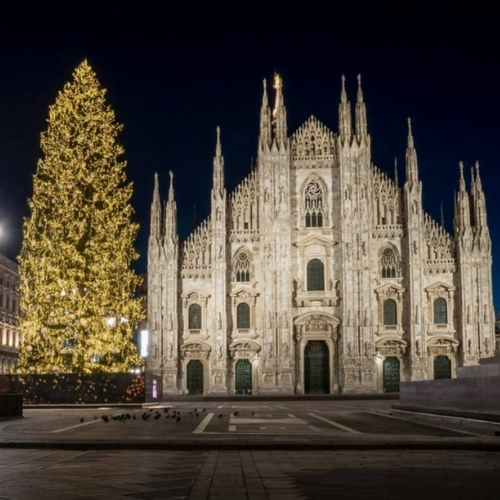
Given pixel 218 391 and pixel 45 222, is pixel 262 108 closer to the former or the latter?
pixel 218 391

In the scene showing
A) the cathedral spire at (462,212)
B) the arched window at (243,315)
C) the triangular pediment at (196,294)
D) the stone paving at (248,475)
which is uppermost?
the cathedral spire at (462,212)

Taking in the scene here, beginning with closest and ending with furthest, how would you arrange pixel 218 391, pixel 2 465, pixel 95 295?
pixel 2 465, pixel 95 295, pixel 218 391

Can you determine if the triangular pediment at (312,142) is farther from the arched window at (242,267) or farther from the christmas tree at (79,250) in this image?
the christmas tree at (79,250)

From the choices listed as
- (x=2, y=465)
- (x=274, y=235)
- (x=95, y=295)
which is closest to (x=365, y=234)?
(x=274, y=235)

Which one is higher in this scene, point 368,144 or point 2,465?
point 368,144

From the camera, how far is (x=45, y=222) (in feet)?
112

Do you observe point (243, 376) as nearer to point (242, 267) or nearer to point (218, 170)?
point (242, 267)

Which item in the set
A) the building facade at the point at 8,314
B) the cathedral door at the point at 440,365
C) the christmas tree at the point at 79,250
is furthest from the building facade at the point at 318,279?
the building facade at the point at 8,314

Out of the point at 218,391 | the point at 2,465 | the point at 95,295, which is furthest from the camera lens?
the point at 218,391

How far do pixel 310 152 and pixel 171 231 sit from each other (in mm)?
10848

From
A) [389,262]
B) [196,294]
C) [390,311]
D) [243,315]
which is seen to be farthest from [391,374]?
[196,294]

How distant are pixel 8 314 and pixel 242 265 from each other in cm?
2821

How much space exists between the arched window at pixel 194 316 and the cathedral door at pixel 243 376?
375cm

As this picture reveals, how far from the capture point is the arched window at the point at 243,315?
53.7m
